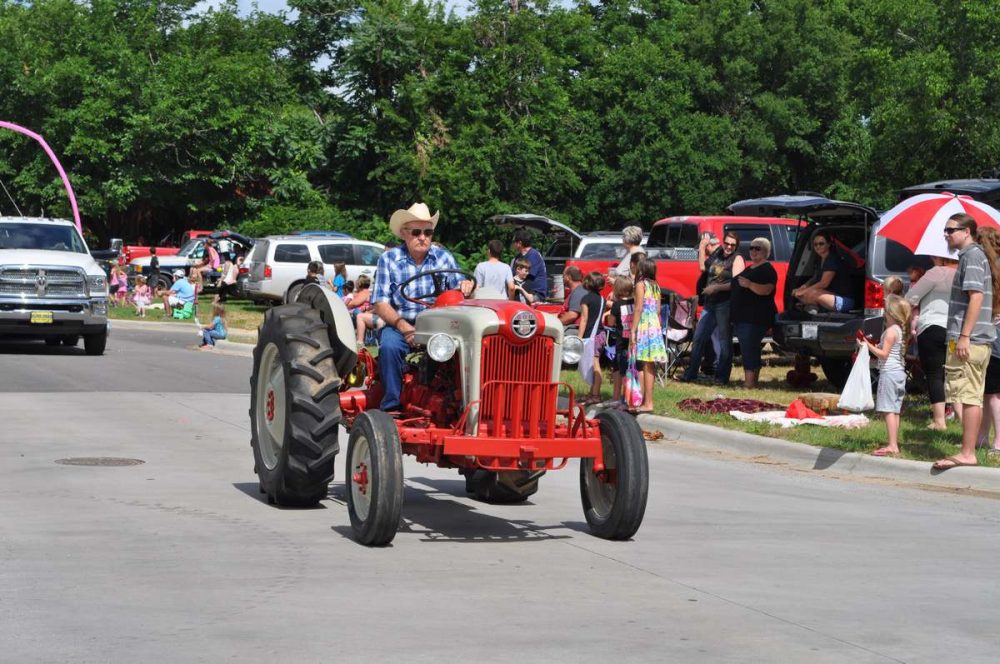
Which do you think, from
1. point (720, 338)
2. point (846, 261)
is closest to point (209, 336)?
point (720, 338)

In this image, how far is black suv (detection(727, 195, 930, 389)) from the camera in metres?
17.3

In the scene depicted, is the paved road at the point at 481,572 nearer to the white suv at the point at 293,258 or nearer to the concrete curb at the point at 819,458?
the concrete curb at the point at 819,458

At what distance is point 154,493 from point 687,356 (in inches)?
504

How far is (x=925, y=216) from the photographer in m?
15.2

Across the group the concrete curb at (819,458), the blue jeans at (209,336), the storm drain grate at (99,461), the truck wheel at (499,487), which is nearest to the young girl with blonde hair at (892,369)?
the concrete curb at (819,458)

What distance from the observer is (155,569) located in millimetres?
7953

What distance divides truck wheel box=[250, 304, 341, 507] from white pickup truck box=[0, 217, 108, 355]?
1371 cm

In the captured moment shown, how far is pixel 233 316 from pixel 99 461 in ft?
78.9

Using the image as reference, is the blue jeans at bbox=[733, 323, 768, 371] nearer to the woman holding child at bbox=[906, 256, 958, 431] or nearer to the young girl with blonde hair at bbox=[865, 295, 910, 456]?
the woman holding child at bbox=[906, 256, 958, 431]

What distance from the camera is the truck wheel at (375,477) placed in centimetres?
848

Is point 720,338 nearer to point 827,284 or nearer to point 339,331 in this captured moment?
point 827,284

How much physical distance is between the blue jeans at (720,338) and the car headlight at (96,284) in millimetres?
9865

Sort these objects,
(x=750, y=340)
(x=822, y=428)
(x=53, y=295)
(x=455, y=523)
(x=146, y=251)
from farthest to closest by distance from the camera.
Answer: (x=146, y=251), (x=53, y=295), (x=750, y=340), (x=822, y=428), (x=455, y=523)

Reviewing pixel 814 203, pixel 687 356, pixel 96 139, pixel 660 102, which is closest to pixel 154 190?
pixel 96 139
